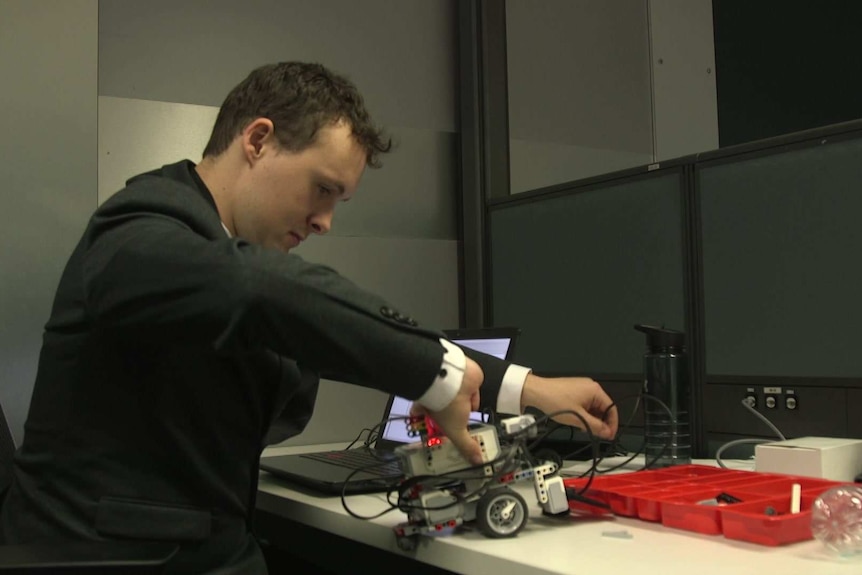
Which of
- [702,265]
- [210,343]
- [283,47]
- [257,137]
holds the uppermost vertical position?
[283,47]

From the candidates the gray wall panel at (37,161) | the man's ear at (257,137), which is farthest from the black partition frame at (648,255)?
the gray wall panel at (37,161)

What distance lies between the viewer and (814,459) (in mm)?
1143

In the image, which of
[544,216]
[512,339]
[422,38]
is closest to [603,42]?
[422,38]

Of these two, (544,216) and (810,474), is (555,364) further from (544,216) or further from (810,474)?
(810,474)

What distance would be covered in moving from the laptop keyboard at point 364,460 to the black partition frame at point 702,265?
55 centimetres

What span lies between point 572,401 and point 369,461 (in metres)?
0.43

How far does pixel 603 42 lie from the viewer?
251 cm

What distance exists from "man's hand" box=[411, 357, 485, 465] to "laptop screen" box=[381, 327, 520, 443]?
0.48m

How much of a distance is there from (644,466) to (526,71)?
1337 mm

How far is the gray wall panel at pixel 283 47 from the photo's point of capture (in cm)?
184

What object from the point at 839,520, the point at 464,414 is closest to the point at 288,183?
the point at 464,414

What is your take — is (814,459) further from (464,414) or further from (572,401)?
(464,414)

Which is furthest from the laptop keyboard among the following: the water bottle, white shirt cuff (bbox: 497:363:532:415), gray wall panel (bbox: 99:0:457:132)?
gray wall panel (bbox: 99:0:457:132)

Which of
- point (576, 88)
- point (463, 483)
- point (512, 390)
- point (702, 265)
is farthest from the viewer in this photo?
point (576, 88)
